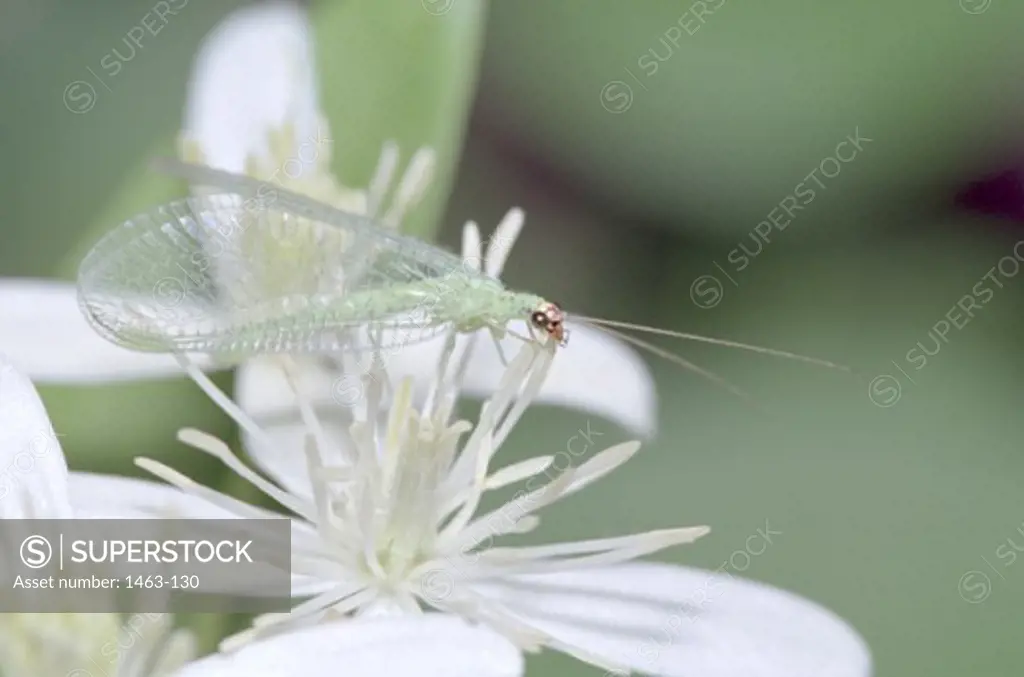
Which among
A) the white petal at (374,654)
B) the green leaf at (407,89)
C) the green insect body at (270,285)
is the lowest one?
the white petal at (374,654)

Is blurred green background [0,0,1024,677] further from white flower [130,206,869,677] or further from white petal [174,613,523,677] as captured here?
white petal [174,613,523,677]

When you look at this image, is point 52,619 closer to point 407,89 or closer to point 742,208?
point 407,89

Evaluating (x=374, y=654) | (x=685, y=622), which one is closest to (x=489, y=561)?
(x=685, y=622)

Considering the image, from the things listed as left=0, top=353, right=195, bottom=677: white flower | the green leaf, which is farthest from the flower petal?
the green leaf

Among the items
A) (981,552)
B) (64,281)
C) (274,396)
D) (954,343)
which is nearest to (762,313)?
(954,343)

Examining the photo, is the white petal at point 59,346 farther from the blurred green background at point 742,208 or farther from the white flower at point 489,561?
the blurred green background at point 742,208

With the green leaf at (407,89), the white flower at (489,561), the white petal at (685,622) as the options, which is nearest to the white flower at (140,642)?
the white flower at (489,561)

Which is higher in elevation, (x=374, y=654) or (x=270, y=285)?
(x=270, y=285)
